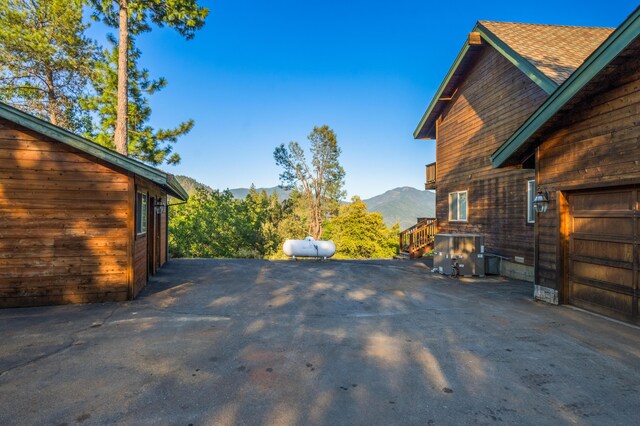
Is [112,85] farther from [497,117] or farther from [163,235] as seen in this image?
[497,117]

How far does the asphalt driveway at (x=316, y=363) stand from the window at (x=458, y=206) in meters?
6.37

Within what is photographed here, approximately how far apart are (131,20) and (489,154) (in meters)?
15.7

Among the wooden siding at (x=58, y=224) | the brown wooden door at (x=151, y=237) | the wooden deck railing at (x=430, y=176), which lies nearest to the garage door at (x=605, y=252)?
the wooden siding at (x=58, y=224)

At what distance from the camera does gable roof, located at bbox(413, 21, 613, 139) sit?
8820 millimetres

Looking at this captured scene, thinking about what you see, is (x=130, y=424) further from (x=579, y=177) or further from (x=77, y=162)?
(x=579, y=177)

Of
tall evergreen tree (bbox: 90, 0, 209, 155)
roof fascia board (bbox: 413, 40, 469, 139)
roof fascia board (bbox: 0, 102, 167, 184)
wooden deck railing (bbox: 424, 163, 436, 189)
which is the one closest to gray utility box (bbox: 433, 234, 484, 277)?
wooden deck railing (bbox: 424, 163, 436, 189)

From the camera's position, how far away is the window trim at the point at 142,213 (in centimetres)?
800

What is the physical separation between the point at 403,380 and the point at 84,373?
3.46 meters

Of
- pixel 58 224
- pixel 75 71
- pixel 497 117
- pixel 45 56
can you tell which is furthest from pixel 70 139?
pixel 75 71

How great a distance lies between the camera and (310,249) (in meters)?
14.6

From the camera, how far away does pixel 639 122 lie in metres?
5.13

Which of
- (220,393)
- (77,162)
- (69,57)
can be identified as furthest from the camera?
(69,57)

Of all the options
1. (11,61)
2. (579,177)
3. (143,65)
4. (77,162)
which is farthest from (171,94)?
(579,177)

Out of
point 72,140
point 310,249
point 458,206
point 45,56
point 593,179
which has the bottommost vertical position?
point 310,249
